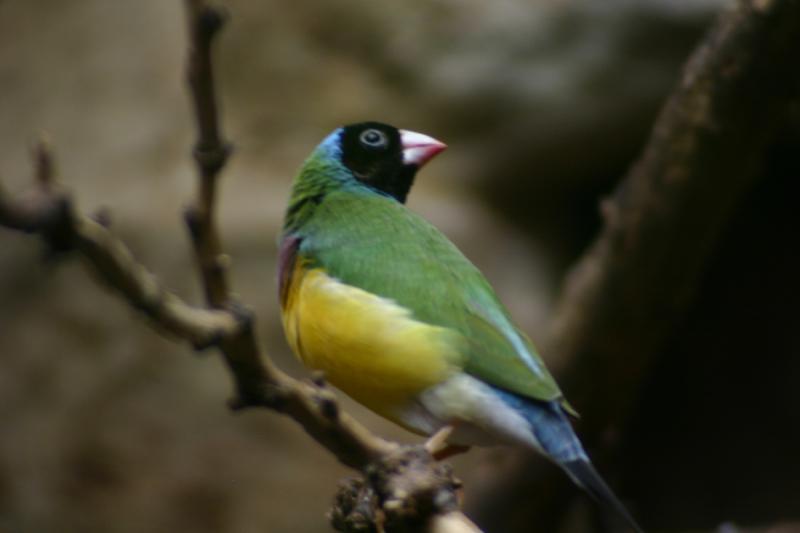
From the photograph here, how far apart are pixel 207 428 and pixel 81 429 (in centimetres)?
54

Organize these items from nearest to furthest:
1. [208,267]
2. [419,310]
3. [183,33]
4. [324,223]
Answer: [208,267]
[419,310]
[324,223]
[183,33]

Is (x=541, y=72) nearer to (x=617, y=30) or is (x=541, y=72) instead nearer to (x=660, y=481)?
(x=617, y=30)

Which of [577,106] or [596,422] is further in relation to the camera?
[577,106]

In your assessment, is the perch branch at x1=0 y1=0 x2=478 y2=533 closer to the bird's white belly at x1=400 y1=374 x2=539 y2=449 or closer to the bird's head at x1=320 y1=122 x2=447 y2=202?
the bird's white belly at x1=400 y1=374 x2=539 y2=449

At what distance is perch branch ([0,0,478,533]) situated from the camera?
121 centimetres

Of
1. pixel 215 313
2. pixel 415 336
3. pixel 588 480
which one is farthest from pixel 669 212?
pixel 215 313

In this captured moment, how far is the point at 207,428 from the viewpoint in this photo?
4.86 metres

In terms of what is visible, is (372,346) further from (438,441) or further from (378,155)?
(378,155)

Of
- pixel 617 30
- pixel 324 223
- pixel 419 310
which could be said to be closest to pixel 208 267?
pixel 419 310

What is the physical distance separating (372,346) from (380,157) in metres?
0.63

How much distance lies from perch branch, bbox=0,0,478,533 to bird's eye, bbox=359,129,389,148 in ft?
2.78

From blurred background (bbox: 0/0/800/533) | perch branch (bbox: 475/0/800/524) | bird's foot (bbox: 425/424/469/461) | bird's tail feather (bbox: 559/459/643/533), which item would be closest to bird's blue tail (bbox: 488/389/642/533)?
bird's tail feather (bbox: 559/459/643/533)

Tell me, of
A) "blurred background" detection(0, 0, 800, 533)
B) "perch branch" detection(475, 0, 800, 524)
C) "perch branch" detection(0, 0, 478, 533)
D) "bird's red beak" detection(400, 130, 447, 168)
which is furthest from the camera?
"blurred background" detection(0, 0, 800, 533)

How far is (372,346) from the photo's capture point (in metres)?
2.17
